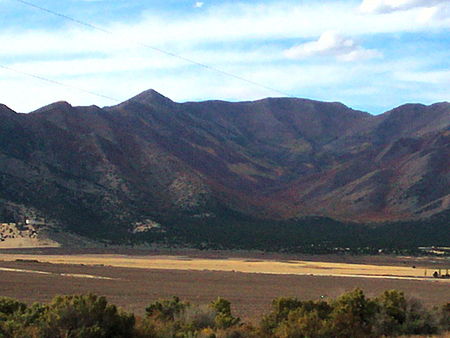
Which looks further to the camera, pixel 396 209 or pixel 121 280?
pixel 396 209

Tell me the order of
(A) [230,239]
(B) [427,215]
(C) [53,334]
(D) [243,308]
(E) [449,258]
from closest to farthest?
(C) [53,334], (D) [243,308], (E) [449,258], (A) [230,239], (B) [427,215]

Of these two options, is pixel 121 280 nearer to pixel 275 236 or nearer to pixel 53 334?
pixel 53 334

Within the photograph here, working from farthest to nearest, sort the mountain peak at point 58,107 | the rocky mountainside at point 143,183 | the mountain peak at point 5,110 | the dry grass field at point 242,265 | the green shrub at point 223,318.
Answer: the mountain peak at point 58,107, the mountain peak at point 5,110, the rocky mountainside at point 143,183, the dry grass field at point 242,265, the green shrub at point 223,318

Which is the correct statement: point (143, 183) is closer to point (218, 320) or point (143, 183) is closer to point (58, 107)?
point (58, 107)

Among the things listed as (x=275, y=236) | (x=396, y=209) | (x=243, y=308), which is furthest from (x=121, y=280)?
(x=396, y=209)

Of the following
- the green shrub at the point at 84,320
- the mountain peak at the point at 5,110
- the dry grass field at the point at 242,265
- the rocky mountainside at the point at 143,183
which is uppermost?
the mountain peak at the point at 5,110

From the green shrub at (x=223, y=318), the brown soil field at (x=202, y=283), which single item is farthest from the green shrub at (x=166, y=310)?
the brown soil field at (x=202, y=283)

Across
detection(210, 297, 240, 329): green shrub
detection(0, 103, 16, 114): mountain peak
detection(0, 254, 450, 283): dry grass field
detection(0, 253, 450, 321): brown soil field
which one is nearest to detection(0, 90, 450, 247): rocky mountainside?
detection(0, 103, 16, 114): mountain peak

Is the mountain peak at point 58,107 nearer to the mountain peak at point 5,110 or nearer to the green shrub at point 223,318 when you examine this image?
the mountain peak at point 5,110
